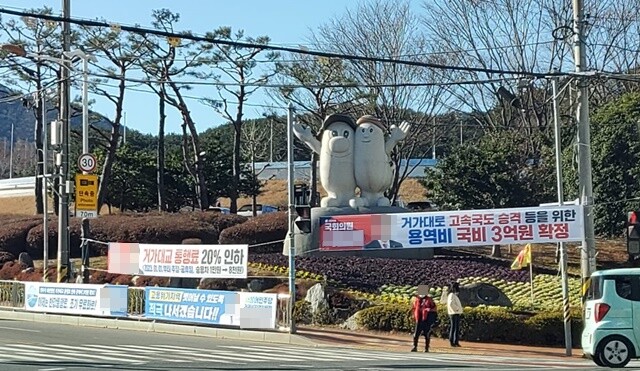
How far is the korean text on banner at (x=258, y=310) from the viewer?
24953mm

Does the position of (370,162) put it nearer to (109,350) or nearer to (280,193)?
(109,350)

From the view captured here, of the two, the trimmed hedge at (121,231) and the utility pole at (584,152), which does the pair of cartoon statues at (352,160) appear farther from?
the utility pole at (584,152)

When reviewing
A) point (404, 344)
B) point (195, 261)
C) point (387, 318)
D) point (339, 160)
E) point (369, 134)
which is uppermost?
point (369, 134)

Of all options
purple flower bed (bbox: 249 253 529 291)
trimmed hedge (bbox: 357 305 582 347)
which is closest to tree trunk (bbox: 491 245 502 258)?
purple flower bed (bbox: 249 253 529 291)

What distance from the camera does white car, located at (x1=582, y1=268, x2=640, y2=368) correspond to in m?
17.8

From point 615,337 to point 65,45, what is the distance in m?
19.9

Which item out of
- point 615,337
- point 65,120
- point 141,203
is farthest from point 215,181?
point 615,337

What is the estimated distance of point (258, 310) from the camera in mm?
25141

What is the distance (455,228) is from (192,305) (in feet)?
26.7

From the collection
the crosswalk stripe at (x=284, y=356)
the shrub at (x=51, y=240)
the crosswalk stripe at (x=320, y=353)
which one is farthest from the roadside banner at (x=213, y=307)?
the shrub at (x=51, y=240)

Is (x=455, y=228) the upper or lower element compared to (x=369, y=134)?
lower

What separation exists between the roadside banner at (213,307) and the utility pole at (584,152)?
840 cm

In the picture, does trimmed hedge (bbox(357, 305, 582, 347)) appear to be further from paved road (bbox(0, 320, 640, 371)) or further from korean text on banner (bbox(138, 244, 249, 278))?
korean text on banner (bbox(138, 244, 249, 278))

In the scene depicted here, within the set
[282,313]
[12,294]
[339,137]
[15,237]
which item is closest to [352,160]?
[339,137]
